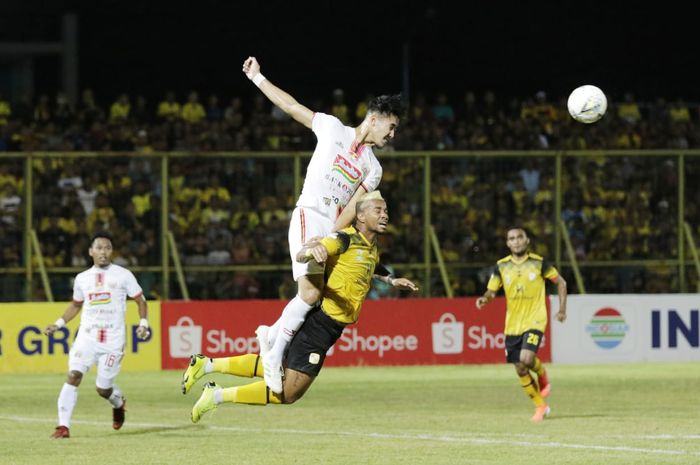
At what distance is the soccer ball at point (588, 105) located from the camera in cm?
1373

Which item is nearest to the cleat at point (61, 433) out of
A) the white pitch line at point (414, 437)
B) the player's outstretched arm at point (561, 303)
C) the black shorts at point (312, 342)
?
the white pitch line at point (414, 437)

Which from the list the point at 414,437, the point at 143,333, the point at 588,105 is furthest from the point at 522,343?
the point at 143,333

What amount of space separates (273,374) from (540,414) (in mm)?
5402

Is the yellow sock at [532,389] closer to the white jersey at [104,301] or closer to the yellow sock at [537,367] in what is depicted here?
the yellow sock at [537,367]

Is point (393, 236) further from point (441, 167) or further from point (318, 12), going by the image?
point (318, 12)

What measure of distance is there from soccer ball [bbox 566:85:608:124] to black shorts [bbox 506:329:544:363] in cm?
385

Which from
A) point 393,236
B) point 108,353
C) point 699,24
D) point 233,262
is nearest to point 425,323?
point 393,236

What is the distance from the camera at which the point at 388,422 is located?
1625cm

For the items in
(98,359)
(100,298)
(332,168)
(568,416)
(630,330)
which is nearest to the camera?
(332,168)

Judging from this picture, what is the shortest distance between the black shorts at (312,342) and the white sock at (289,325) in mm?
44

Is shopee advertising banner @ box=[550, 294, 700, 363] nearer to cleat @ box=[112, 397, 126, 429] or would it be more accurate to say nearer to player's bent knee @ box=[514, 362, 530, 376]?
player's bent knee @ box=[514, 362, 530, 376]

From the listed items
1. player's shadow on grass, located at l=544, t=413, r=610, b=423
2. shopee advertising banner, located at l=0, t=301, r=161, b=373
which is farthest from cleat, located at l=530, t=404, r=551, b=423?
shopee advertising banner, located at l=0, t=301, r=161, b=373

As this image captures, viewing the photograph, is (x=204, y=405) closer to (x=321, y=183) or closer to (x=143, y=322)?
(x=321, y=183)

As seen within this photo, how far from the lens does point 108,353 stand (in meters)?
15.4
